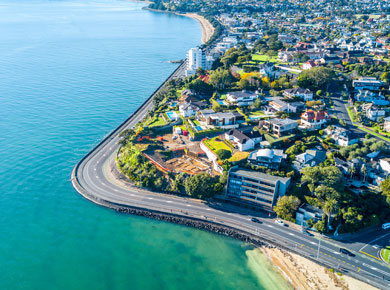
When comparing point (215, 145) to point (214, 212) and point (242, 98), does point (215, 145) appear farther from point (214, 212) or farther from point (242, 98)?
point (242, 98)

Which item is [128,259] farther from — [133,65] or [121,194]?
[133,65]

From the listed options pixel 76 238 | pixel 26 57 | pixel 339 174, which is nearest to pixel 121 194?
pixel 76 238

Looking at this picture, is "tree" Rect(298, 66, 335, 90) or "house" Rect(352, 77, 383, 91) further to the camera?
"house" Rect(352, 77, 383, 91)

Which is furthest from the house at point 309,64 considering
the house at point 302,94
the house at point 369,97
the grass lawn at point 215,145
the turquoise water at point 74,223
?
the grass lawn at point 215,145

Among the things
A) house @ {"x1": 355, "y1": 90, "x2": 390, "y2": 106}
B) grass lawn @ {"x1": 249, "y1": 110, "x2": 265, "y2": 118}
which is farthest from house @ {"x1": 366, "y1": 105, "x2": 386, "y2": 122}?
grass lawn @ {"x1": 249, "y1": 110, "x2": 265, "y2": 118}

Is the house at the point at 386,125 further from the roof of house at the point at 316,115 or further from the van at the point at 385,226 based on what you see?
the van at the point at 385,226

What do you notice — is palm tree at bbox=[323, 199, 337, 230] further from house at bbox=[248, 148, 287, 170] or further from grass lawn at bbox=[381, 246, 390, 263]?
house at bbox=[248, 148, 287, 170]

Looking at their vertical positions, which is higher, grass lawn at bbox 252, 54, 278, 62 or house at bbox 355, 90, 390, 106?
grass lawn at bbox 252, 54, 278, 62
